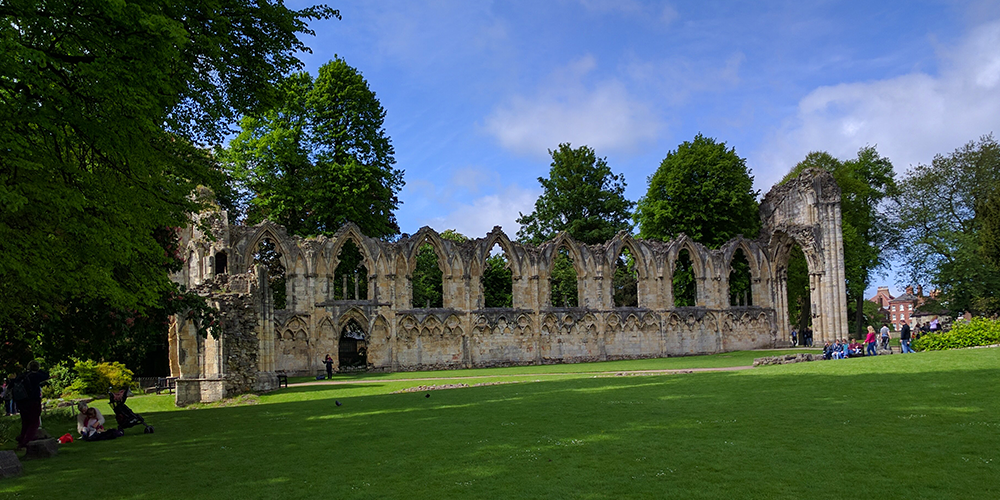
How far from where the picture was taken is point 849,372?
1670cm

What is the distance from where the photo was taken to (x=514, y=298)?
115ft

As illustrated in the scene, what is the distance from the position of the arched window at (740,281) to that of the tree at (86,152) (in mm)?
35207

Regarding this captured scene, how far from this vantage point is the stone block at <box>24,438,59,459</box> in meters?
10.1

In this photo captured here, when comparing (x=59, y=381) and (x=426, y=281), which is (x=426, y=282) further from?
(x=59, y=381)

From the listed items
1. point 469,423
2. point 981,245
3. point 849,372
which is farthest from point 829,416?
point 981,245

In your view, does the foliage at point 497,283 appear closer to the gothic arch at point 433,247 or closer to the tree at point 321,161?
the tree at point 321,161

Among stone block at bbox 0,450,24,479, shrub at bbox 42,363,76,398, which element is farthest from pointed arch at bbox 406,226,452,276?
stone block at bbox 0,450,24,479

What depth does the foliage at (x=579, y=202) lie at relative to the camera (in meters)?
54.5

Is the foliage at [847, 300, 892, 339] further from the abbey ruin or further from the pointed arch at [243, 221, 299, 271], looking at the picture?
the pointed arch at [243, 221, 299, 271]

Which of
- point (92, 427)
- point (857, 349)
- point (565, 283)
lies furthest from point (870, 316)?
point (92, 427)

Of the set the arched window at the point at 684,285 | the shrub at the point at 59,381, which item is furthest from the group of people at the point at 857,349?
the shrub at the point at 59,381

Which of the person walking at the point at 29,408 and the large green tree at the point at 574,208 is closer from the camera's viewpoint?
the person walking at the point at 29,408

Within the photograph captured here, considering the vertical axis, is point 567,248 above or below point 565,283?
above

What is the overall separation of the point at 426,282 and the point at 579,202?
14.2m
